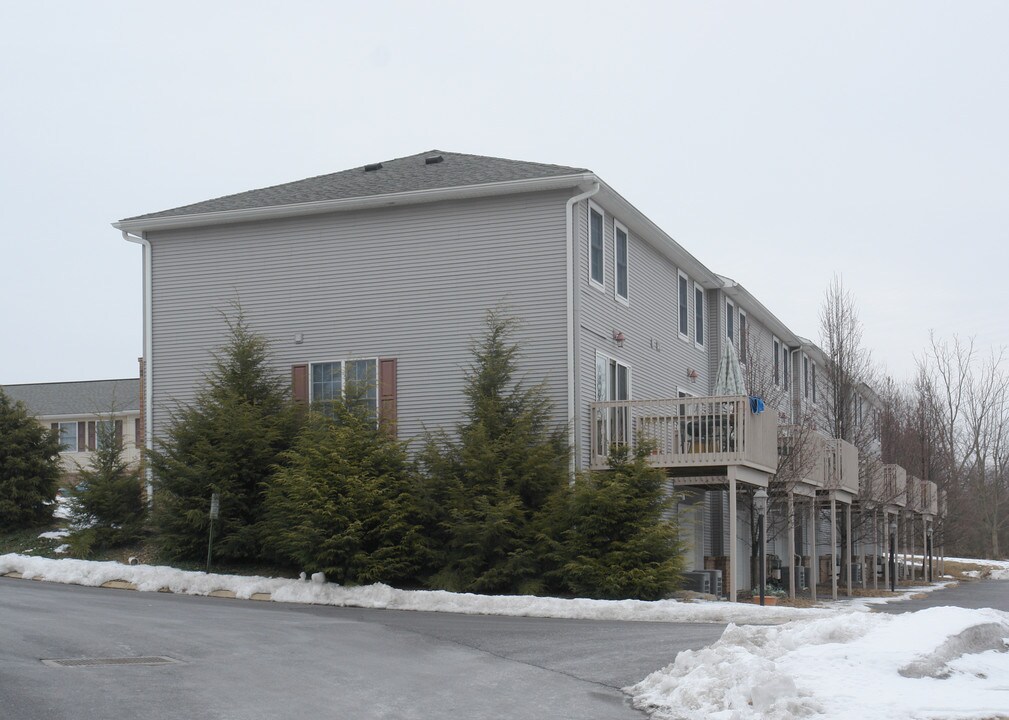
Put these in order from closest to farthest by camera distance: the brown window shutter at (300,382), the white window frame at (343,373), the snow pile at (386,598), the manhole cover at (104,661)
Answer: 1. the manhole cover at (104,661)
2. the snow pile at (386,598)
3. the white window frame at (343,373)
4. the brown window shutter at (300,382)

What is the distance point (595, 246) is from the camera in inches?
967

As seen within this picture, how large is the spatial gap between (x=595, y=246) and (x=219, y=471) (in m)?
8.51

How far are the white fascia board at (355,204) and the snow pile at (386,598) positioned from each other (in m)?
7.48

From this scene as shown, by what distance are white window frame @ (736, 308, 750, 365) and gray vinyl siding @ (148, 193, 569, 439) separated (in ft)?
34.7

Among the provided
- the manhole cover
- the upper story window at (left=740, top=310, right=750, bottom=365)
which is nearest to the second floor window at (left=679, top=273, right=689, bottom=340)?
the upper story window at (left=740, top=310, right=750, bottom=365)

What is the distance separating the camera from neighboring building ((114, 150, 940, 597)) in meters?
23.3

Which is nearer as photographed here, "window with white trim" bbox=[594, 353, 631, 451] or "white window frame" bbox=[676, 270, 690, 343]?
"window with white trim" bbox=[594, 353, 631, 451]

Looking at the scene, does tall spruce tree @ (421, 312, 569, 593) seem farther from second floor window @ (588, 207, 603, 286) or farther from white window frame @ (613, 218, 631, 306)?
white window frame @ (613, 218, 631, 306)

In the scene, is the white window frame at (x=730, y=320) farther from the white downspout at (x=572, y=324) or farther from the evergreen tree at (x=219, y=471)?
the evergreen tree at (x=219, y=471)

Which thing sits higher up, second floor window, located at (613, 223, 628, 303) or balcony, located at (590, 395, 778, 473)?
second floor window, located at (613, 223, 628, 303)

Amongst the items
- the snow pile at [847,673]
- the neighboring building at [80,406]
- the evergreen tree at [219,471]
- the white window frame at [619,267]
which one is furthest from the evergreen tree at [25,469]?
the neighboring building at [80,406]

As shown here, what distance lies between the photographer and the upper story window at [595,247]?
79.3ft

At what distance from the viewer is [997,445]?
67000mm

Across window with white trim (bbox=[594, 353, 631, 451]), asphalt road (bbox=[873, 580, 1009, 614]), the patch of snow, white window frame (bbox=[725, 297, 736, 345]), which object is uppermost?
white window frame (bbox=[725, 297, 736, 345])
